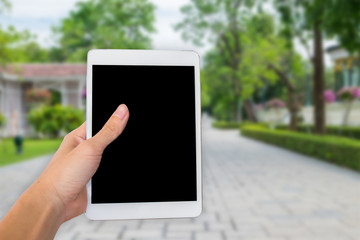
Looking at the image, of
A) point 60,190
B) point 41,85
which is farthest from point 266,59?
point 60,190

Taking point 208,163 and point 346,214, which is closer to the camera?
point 346,214

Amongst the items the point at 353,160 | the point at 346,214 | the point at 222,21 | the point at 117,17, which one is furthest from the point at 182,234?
the point at 222,21

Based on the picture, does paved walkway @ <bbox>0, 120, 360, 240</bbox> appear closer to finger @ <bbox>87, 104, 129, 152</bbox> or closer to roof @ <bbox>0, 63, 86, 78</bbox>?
finger @ <bbox>87, 104, 129, 152</bbox>

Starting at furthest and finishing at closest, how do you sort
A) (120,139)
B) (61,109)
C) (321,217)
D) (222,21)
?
(222,21) → (61,109) → (321,217) → (120,139)

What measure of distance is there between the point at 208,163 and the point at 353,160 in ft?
12.9

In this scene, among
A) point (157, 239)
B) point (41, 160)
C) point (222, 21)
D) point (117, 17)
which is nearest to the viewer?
point (157, 239)

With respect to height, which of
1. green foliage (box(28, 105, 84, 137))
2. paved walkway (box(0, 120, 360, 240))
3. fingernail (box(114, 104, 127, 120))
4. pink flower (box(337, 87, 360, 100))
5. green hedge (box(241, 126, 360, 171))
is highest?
pink flower (box(337, 87, 360, 100))

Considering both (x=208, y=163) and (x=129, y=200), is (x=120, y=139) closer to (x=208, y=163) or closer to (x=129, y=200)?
(x=129, y=200)

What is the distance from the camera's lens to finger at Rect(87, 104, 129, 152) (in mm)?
1448

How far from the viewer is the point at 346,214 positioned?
18.3 feet

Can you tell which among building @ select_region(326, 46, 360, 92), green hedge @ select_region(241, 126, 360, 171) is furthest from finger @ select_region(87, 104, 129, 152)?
building @ select_region(326, 46, 360, 92)

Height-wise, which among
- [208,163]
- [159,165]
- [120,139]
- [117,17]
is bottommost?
[208,163]

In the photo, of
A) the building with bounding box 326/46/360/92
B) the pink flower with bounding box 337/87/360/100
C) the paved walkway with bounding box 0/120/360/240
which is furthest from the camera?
the building with bounding box 326/46/360/92

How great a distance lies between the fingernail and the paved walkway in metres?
3.24
